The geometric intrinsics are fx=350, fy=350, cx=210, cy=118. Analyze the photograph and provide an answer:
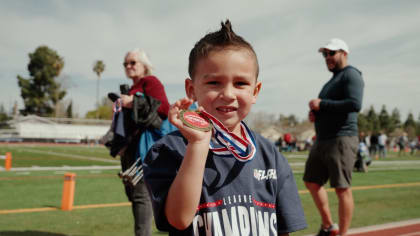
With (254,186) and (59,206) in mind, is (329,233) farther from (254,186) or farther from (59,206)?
(59,206)

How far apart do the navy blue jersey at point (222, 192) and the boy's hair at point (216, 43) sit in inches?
14.0

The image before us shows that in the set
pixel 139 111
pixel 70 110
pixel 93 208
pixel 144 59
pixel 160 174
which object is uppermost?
pixel 70 110

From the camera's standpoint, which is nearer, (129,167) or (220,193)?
(220,193)

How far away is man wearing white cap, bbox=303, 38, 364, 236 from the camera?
3.87 meters

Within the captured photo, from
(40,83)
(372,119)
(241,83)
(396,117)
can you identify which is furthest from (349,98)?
(396,117)

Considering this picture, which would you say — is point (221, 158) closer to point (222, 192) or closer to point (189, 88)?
point (222, 192)

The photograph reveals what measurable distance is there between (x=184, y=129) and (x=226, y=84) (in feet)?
1.07

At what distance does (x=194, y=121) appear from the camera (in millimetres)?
1275

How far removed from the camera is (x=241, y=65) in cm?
150

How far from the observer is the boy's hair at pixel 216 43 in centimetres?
152

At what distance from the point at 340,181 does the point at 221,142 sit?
2800 millimetres

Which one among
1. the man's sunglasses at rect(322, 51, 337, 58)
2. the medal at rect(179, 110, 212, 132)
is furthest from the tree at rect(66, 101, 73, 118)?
Result: the medal at rect(179, 110, 212, 132)

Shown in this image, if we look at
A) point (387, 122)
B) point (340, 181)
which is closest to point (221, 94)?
point (340, 181)

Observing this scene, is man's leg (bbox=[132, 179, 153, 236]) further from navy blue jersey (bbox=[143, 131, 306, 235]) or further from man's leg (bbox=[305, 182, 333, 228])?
man's leg (bbox=[305, 182, 333, 228])
